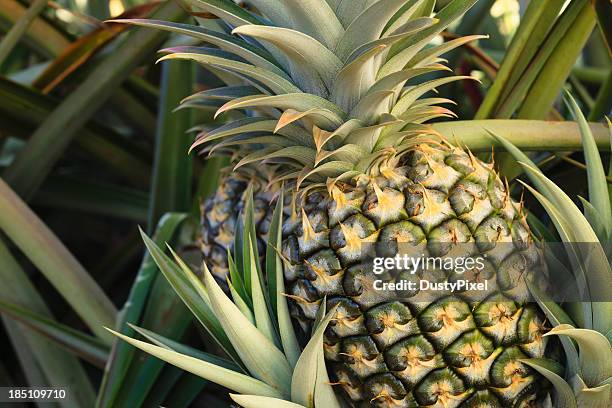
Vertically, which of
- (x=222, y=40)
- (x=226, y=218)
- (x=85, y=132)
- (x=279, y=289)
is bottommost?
(x=279, y=289)

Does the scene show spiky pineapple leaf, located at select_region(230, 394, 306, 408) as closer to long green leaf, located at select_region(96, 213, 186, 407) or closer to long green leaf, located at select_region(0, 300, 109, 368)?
long green leaf, located at select_region(96, 213, 186, 407)

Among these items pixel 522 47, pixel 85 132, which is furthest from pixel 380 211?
pixel 85 132

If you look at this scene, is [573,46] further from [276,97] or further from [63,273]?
[63,273]

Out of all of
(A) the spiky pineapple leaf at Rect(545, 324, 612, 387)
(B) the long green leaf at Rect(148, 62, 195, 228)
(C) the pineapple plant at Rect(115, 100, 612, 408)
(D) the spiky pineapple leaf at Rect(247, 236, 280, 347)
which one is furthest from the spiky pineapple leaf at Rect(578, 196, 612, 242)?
(B) the long green leaf at Rect(148, 62, 195, 228)

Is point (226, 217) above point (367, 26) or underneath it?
underneath

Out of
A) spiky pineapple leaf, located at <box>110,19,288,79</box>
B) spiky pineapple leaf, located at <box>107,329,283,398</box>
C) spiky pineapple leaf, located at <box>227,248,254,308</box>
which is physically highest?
spiky pineapple leaf, located at <box>110,19,288,79</box>

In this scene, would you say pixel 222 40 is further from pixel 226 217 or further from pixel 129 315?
pixel 129 315
